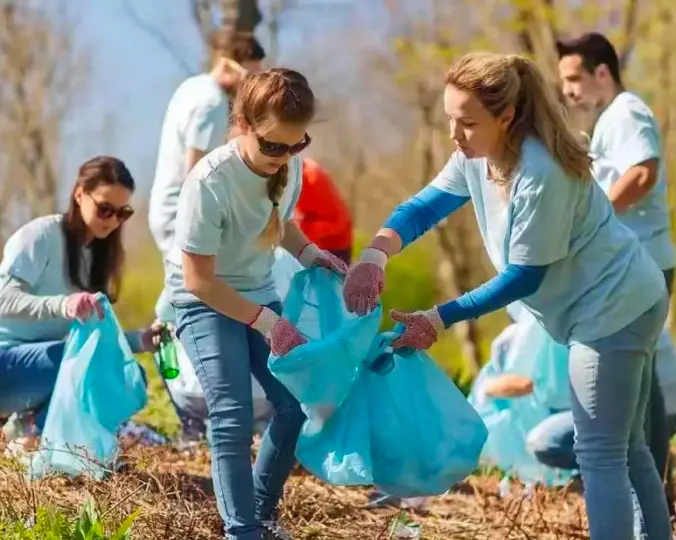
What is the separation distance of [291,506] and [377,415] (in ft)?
2.74

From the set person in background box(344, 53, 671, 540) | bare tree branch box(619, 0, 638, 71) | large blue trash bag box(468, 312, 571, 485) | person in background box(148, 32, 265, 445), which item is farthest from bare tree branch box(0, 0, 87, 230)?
person in background box(344, 53, 671, 540)

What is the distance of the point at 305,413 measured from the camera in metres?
3.10

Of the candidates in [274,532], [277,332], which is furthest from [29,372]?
[277,332]

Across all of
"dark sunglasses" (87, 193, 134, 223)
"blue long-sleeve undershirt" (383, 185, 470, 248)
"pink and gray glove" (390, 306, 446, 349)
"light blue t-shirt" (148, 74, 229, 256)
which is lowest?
"pink and gray glove" (390, 306, 446, 349)

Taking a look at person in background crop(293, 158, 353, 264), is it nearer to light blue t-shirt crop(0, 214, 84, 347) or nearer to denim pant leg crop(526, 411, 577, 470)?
light blue t-shirt crop(0, 214, 84, 347)

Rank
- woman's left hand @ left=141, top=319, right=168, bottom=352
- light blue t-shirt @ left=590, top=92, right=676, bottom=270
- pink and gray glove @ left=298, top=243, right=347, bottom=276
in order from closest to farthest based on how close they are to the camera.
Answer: pink and gray glove @ left=298, top=243, right=347, bottom=276, woman's left hand @ left=141, top=319, right=168, bottom=352, light blue t-shirt @ left=590, top=92, right=676, bottom=270

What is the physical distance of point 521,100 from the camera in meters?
2.79

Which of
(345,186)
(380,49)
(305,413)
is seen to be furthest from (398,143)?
(305,413)

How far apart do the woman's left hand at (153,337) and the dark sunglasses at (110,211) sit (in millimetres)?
440

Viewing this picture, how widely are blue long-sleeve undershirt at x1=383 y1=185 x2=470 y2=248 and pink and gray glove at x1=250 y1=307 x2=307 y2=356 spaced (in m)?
0.44

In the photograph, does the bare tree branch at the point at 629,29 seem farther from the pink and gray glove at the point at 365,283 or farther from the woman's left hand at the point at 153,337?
the pink and gray glove at the point at 365,283

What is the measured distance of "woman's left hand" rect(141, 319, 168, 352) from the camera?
386 centimetres

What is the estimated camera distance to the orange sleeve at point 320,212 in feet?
17.5

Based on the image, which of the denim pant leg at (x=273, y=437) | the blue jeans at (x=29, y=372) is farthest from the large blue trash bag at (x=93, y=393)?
the denim pant leg at (x=273, y=437)
